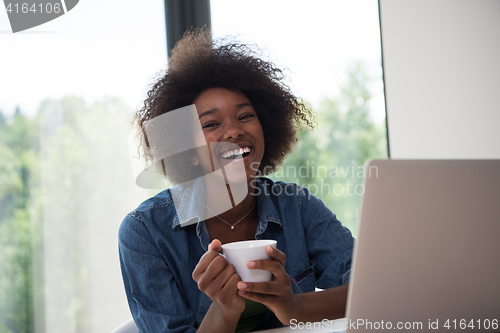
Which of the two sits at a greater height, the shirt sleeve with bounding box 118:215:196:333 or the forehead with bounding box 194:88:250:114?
the forehead with bounding box 194:88:250:114

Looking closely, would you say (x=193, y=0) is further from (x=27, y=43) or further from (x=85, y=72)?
(x=27, y=43)

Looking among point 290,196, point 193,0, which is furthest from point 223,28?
point 290,196

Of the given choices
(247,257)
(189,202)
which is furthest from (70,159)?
(247,257)

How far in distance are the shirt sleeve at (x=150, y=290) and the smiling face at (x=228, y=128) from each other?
40 cm

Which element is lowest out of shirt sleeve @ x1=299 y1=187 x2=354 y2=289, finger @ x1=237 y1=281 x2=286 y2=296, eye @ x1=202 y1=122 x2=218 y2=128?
shirt sleeve @ x1=299 y1=187 x2=354 y2=289

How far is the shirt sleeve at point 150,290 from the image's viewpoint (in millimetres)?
1019

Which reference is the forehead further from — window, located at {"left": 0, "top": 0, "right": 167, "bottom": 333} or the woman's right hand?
the woman's right hand

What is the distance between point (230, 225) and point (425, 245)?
2.92ft

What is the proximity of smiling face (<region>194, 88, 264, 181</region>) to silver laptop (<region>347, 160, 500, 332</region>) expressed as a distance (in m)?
0.82

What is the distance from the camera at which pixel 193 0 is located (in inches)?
76.5

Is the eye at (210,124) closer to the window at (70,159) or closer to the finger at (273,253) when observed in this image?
the window at (70,159)

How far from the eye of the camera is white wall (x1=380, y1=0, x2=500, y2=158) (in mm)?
2025

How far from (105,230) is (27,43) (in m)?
0.88

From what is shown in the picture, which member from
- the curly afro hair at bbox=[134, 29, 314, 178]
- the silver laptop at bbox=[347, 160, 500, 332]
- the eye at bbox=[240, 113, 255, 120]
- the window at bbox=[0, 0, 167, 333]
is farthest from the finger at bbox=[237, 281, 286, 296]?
the window at bbox=[0, 0, 167, 333]
